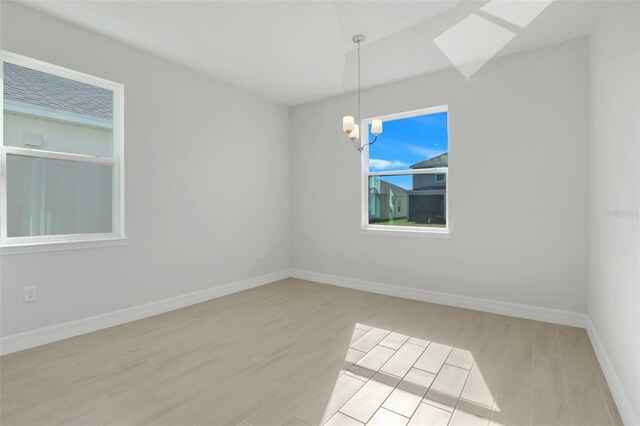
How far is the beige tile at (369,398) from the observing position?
5.89ft

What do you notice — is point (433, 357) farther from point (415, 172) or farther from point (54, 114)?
point (54, 114)

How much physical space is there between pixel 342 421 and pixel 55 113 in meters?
3.44

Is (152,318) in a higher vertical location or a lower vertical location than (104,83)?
lower

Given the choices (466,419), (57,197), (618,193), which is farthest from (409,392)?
(57,197)

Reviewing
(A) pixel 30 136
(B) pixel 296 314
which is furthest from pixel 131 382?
(A) pixel 30 136

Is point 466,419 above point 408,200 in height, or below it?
below

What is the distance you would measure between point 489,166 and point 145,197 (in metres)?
3.80

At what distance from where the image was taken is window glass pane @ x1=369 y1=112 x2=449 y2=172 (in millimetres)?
3947

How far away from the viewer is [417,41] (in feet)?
10.2

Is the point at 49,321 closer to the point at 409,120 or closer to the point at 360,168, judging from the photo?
the point at 360,168

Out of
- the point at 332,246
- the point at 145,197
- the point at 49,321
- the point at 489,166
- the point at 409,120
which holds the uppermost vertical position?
the point at 409,120

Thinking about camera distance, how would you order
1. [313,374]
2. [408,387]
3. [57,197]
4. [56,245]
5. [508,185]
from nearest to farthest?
[408,387] < [313,374] < [56,245] < [57,197] < [508,185]

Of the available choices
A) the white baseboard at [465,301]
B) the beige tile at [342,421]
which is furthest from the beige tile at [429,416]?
the white baseboard at [465,301]

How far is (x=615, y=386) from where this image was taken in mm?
1923
